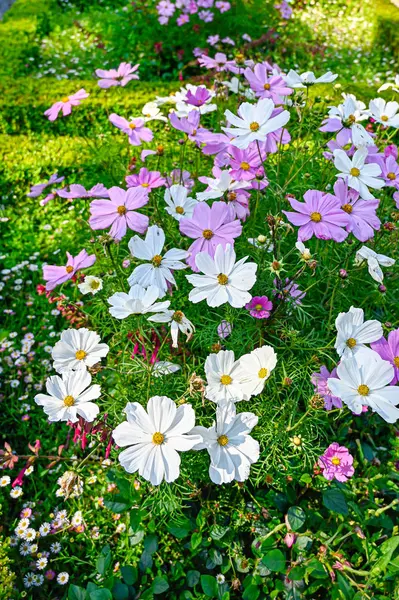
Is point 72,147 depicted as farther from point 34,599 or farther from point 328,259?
point 34,599

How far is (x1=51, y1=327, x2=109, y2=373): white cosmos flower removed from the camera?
50.4 inches

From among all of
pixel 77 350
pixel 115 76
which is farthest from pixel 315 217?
pixel 115 76

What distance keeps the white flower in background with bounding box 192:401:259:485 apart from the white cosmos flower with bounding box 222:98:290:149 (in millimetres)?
A: 730

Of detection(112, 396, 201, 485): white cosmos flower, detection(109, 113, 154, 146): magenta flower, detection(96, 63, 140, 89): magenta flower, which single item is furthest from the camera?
detection(96, 63, 140, 89): magenta flower

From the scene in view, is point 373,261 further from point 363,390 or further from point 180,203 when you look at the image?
point 180,203

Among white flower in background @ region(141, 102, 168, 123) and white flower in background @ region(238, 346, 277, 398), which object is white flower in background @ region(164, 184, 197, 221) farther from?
white flower in background @ region(141, 102, 168, 123)

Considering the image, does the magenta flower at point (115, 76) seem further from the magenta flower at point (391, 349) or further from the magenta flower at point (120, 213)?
the magenta flower at point (391, 349)

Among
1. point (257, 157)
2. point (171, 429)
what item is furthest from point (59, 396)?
point (257, 157)

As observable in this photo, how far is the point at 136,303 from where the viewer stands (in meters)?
1.19

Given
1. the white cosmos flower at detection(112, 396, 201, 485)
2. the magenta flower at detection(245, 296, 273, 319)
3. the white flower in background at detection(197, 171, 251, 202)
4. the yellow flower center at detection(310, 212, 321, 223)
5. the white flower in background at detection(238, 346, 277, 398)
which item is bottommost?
the white cosmos flower at detection(112, 396, 201, 485)

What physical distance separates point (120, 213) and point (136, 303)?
0.37 meters

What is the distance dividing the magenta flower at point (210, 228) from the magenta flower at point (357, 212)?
295 mm

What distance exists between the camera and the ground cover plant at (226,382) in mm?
1225

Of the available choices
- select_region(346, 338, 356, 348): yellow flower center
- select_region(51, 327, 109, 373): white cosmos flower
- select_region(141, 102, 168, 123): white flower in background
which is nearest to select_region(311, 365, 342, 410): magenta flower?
select_region(346, 338, 356, 348): yellow flower center
